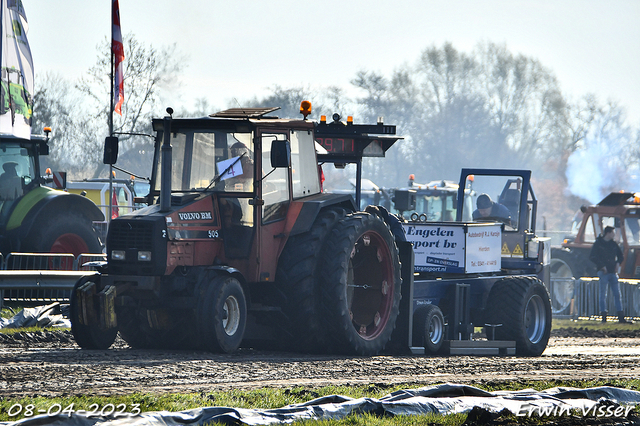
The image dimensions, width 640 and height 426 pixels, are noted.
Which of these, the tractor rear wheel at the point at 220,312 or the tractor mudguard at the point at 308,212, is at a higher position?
the tractor mudguard at the point at 308,212

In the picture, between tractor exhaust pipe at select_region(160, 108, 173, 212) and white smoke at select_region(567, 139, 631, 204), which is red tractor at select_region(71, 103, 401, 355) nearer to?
tractor exhaust pipe at select_region(160, 108, 173, 212)

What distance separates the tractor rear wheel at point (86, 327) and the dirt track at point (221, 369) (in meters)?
0.14

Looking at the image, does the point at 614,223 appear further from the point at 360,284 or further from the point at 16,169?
the point at 16,169

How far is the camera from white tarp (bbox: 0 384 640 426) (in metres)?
5.20

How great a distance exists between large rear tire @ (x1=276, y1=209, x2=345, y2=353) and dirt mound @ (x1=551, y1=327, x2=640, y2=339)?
26.8ft

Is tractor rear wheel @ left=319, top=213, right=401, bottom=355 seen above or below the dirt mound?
above

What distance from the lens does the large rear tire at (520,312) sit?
1241 cm

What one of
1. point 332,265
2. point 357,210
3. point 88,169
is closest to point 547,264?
point 357,210

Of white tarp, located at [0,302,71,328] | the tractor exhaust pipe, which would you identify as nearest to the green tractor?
white tarp, located at [0,302,71,328]

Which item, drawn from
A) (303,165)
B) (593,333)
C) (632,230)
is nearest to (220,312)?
(303,165)

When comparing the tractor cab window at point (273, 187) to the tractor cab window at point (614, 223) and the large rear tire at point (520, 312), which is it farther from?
the tractor cab window at point (614, 223)

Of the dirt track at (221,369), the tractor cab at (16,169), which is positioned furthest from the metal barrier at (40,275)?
the dirt track at (221,369)

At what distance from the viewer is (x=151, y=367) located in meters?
7.80

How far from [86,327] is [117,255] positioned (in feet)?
2.57
